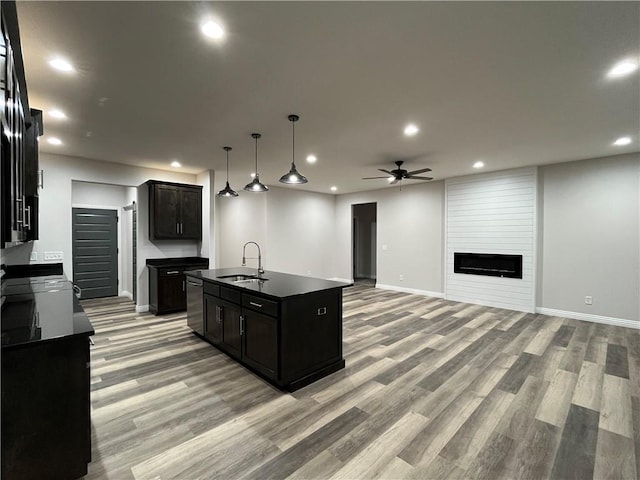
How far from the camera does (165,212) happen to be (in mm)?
5570

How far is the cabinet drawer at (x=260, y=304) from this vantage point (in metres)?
2.80

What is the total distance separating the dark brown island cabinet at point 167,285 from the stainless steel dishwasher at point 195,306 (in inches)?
36.8

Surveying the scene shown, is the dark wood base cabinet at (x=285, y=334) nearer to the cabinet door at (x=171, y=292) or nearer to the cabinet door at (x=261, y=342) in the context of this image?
the cabinet door at (x=261, y=342)

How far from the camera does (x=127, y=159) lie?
5164 mm

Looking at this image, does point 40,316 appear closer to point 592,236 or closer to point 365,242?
point 592,236

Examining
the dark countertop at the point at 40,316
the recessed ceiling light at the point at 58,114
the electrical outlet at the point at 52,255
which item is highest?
the recessed ceiling light at the point at 58,114

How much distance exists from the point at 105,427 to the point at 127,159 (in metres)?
4.35

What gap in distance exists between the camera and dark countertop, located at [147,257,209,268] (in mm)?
5500

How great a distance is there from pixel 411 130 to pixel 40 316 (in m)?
3.90

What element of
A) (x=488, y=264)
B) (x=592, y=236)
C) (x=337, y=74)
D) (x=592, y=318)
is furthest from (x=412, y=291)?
(x=337, y=74)

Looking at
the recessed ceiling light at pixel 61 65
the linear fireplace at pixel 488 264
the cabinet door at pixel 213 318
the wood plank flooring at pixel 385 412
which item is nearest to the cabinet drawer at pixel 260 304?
the cabinet door at pixel 213 318

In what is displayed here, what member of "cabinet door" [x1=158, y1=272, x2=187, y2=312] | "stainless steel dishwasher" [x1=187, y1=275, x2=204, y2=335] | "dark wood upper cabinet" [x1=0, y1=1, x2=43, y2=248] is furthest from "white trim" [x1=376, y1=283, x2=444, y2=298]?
"dark wood upper cabinet" [x1=0, y1=1, x2=43, y2=248]

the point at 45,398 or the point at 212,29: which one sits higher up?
the point at 212,29

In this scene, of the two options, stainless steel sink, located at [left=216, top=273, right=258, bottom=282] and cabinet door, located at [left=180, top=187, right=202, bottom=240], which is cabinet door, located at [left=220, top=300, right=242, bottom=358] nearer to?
stainless steel sink, located at [left=216, top=273, right=258, bottom=282]
